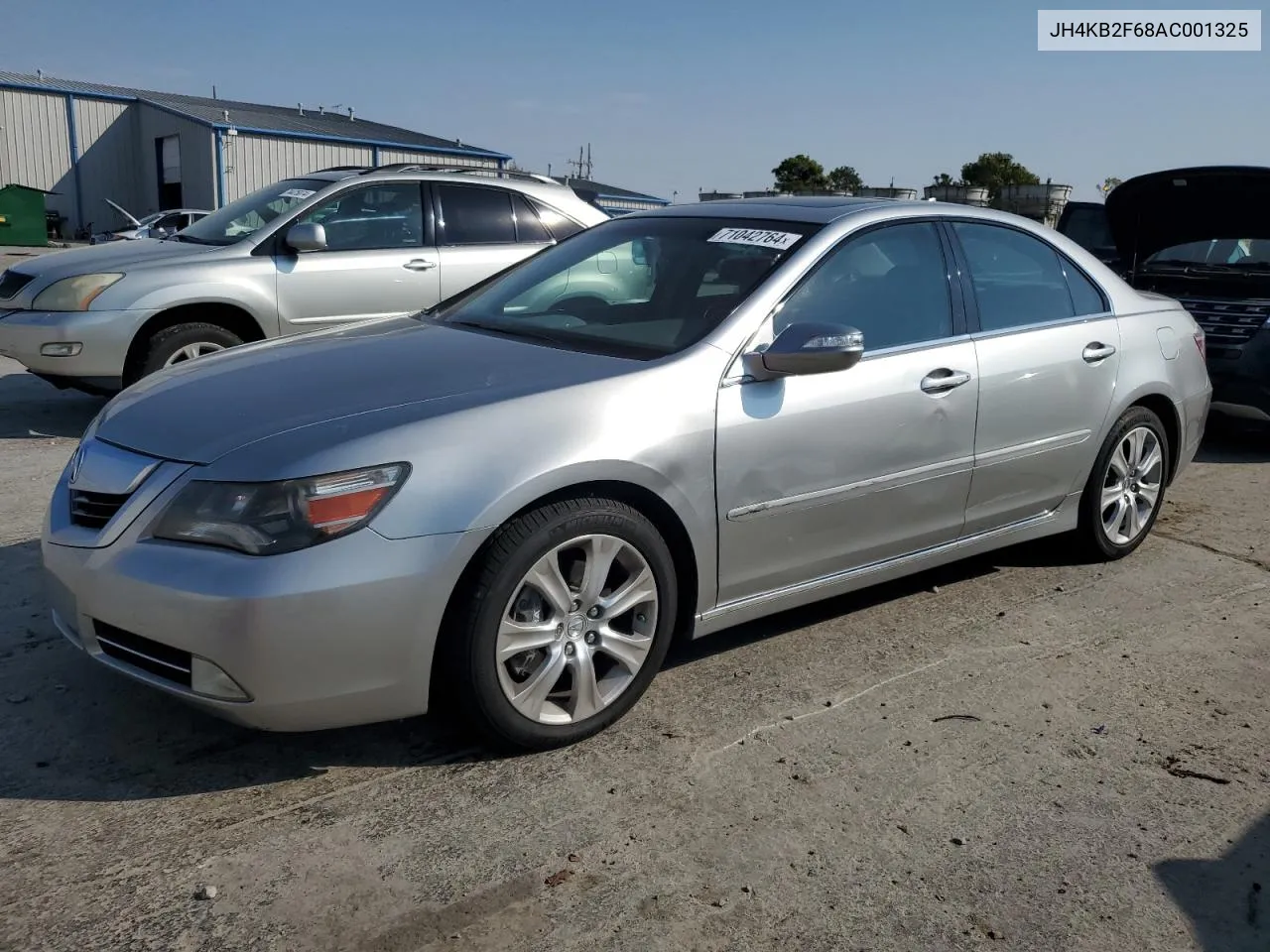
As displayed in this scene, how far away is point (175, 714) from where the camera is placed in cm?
329

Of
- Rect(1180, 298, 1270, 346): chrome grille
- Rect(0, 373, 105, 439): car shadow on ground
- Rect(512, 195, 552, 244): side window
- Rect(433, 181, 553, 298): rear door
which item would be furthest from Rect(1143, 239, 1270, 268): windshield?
Rect(0, 373, 105, 439): car shadow on ground

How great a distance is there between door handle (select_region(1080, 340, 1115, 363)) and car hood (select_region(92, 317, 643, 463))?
216 cm

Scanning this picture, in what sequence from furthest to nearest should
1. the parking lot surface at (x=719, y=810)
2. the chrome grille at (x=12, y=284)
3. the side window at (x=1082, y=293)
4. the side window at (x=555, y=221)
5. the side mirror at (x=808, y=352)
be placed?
1. the side window at (x=555, y=221)
2. the chrome grille at (x=12, y=284)
3. the side window at (x=1082, y=293)
4. the side mirror at (x=808, y=352)
5. the parking lot surface at (x=719, y=810)

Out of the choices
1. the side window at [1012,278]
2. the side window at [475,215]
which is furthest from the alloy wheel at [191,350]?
the side window at [1012,278]

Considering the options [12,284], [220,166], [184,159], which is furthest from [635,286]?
[184,159]

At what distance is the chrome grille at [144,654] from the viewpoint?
2736 millimetres

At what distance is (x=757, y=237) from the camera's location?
389 cm

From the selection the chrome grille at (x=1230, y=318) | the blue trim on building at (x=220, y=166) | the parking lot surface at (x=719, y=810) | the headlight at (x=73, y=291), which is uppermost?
the blue trim on building at (x=220, y=166)

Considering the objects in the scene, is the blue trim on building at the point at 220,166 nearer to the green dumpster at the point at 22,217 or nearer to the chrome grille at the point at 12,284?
the green dumpster at the point at 22,217

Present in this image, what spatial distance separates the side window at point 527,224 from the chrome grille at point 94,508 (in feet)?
16.7

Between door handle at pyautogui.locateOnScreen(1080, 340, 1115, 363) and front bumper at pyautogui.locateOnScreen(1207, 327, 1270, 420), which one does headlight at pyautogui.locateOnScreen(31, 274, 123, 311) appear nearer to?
door handle at pyautogui.locateOnScreen(1080, 340, 1115, 363)

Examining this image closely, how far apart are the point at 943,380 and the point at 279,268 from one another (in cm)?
461

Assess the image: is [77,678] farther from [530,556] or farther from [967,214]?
[967,214]

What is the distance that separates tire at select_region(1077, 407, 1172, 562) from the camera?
4.71 m
